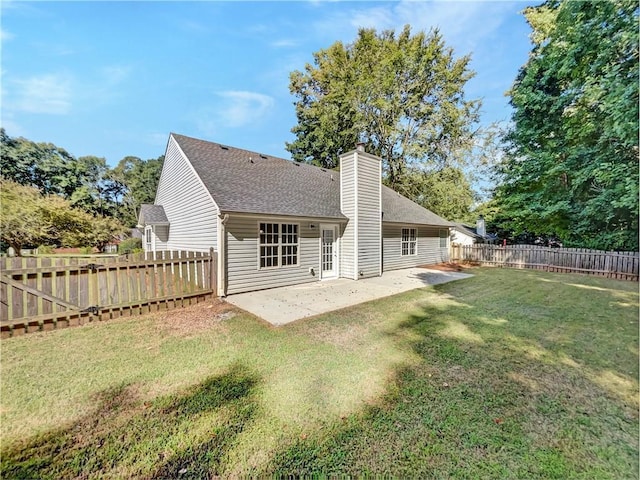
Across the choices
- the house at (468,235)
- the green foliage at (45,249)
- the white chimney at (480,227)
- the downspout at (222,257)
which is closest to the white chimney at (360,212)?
the downspout at (222,257)

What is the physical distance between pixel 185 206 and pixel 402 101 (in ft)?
60.7

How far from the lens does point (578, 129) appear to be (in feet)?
39.9

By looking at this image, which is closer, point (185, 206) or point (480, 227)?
point (185, 206)

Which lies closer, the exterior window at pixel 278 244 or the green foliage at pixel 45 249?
the exterior window at pixel 278 244

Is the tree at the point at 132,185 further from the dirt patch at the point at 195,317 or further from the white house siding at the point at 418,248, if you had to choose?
the dirt patch at the point at 195,317

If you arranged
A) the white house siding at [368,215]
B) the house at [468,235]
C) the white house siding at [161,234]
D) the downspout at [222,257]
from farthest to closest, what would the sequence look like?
the house at [468,235] → the white house siding at [161,234] → the white house siding at [368,215] → the downspout at [222,257]

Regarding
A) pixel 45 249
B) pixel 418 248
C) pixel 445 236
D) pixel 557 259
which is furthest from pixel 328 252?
pixel 45 249

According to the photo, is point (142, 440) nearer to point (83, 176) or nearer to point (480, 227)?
point (480, 227)

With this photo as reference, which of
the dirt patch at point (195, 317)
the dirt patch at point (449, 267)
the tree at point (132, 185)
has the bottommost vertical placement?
the dirt patch at point (195, 317)

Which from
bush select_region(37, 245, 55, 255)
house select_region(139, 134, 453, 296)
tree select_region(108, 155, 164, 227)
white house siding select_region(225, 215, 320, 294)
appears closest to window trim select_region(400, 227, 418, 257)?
house select_region(139, 134, 453, 296)

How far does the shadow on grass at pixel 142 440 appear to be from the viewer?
2068 millimetres

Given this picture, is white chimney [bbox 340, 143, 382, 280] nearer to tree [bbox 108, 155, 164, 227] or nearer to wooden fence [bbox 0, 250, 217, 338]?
wooden fence [bbox 0, 250, 217, 338]

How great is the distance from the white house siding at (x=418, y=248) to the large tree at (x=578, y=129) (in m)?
5.00

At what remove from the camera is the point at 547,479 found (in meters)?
1.93
